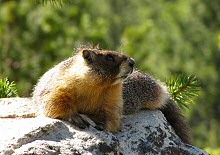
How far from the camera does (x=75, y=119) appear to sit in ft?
22.4

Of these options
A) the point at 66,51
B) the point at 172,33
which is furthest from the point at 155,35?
the point at 66,51

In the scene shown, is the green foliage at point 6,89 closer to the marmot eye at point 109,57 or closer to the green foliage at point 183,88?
the marmot eye at point 109,57

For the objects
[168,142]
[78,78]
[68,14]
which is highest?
[68,14]

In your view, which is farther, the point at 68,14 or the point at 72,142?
the point at 68,14

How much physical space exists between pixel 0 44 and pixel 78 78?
13.8m

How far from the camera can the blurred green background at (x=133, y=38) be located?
21141 mm

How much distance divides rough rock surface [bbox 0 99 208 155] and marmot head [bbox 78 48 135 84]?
1.96 feet

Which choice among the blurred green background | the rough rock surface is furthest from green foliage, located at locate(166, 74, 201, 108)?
the rough rock surface

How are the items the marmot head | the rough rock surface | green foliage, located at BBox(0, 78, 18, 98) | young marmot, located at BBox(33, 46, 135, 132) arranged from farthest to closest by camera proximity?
green foliage, located at BBox(0, 78, 18, 98)
the marmot head
young marmot, located at BBox(33, 46, 135, 132)
the rough rock surface

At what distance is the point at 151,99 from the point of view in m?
8.27

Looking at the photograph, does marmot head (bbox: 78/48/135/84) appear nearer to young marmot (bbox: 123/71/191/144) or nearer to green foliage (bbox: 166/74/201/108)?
young marmot (bbox: 123/71/191/144)

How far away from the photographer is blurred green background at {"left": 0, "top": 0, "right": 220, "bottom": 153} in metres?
21.1

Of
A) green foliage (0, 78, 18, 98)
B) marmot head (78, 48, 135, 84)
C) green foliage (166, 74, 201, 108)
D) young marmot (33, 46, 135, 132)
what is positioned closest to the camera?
young marmot (33, 46, 135, 132)

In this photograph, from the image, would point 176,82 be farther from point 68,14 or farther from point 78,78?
point 68,14
